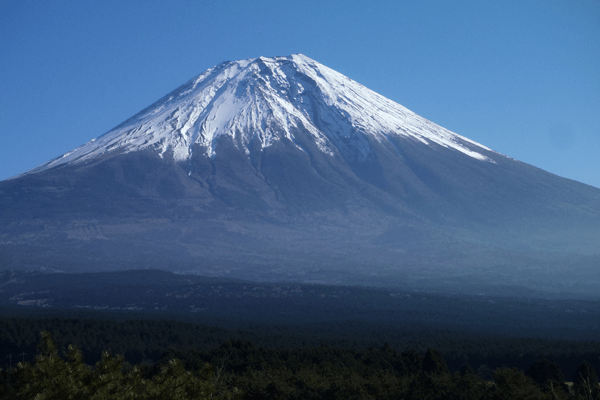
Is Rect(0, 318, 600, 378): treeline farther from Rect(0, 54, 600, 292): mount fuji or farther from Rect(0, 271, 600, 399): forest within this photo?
Rect(0, 54, 600, 292): mount fuji

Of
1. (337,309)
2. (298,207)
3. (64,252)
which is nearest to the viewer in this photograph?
(337,309)

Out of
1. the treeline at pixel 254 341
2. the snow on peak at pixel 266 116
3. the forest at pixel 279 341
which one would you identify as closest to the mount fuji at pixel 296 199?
the snow on peak at pixel 266 116

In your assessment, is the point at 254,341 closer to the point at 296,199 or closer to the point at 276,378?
the point at 276,378

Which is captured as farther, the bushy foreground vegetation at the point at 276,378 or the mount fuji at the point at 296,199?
the mount fuji at the point at 296,199

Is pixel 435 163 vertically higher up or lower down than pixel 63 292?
higher up

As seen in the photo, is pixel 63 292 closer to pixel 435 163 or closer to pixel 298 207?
pixel 298 207

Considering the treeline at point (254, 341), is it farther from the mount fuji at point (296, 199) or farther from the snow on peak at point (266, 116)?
the snow on peak at point (266, 116)

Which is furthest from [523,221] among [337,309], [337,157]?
[337,309]
